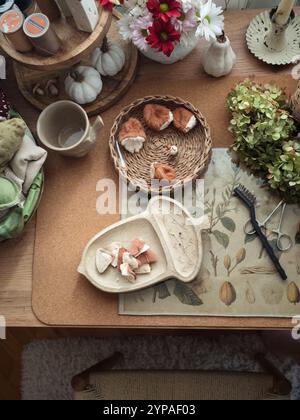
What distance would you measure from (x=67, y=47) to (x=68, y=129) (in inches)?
7.7

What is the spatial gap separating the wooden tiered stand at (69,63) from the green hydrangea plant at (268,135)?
0.86 ft

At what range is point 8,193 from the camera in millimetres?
905

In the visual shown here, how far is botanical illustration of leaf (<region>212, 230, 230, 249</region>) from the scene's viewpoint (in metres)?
0.99

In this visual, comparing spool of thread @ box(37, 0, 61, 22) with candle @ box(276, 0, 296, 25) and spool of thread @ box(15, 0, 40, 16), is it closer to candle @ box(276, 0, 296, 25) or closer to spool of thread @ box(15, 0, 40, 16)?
spool of thread @ box(15, 0, 40, 16)

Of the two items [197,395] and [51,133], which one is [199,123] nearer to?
[51,133]

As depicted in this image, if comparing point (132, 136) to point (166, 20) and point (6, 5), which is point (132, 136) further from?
point (6, 5)

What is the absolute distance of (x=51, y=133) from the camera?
1.05 metres

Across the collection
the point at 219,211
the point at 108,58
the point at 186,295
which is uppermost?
the point at 108,58

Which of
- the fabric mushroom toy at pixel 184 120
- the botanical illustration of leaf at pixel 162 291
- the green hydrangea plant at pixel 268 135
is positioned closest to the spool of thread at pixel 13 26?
the fabric mushroom toy at pixel 184 120

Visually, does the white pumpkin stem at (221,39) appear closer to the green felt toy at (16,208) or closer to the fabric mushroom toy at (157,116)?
the fabric mushroom toy at (157,116)

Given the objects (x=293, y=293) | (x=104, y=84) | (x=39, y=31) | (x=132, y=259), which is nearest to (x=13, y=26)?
(x=39, y=31)

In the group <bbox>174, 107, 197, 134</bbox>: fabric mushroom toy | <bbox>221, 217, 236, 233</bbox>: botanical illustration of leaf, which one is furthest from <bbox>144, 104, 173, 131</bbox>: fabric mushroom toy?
<bbox>221, 217, 236, 233</bbox>: botanical illustration of leaf

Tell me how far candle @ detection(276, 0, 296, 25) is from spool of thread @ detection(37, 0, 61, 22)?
0.46 meters

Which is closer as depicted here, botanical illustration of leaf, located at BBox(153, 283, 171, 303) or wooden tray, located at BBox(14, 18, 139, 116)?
botanical illustration of leaf, located at BBox(153, 283, 171, 303)
